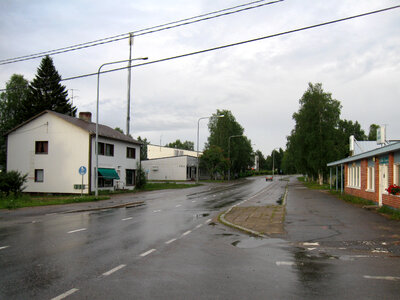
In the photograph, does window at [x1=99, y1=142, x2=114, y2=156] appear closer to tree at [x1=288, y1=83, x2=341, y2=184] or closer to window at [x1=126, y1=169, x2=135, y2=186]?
window at [x1=126, y1=169, x2=135, y2=186]

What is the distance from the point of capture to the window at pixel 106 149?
33.8 meters

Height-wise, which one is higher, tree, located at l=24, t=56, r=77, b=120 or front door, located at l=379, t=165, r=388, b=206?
tree, located at l=24, t=56, r=77, b=120

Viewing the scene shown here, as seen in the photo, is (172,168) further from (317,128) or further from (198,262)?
(198,262)

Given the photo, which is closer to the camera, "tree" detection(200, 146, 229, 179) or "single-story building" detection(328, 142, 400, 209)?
A: "single-story building" detection(328, 142, 400, 209)

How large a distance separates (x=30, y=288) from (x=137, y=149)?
1405 inches

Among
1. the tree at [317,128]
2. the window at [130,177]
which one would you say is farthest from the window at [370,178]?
the tree at [317,128]

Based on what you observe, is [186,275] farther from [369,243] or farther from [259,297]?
[369,243]

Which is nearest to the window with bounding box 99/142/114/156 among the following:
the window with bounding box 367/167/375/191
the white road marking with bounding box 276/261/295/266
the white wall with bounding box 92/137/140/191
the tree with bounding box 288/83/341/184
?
the white wall with bounding box 92/137/140/191

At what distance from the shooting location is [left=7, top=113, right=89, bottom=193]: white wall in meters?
31.9

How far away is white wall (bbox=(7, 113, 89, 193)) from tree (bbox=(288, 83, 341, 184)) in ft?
103

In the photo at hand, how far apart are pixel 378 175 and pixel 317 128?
3111 centimetres

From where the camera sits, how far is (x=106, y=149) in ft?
114

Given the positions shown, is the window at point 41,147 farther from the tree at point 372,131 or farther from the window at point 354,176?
the tree at point 372,131

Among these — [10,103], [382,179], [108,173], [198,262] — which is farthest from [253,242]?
[10,103]
